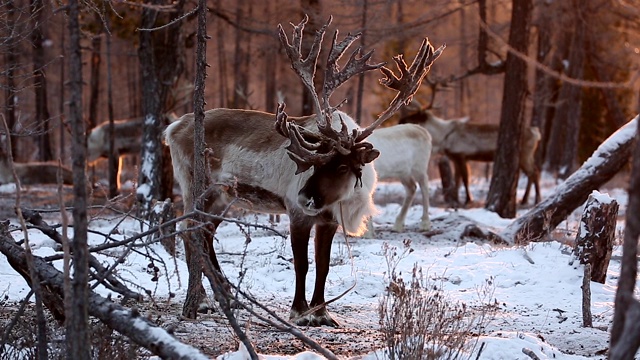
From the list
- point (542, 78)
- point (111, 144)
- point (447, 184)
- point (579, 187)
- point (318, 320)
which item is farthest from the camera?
point (542, 78)

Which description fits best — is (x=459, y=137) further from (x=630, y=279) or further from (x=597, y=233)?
(x=630, y=279)

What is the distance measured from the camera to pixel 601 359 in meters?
5.17

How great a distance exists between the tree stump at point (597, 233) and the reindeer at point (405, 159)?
14.6 feet

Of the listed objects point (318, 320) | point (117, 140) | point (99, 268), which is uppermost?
point (99, 268)

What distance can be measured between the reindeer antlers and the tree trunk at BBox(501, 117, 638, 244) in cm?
379

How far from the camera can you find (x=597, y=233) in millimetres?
7402

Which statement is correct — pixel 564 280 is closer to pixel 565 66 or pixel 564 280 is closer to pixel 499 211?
pixel 499 211

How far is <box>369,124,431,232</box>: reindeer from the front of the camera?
12062mm

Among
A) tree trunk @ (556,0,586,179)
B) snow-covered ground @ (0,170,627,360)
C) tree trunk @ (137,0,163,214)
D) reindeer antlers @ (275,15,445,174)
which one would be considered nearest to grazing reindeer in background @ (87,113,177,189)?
tree trunk @ (137,0,163,214)

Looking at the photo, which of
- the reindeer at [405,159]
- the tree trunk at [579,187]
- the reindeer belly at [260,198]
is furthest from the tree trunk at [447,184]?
the reindeer belly at [260,198]

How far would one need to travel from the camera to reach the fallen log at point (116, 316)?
360 centimetres

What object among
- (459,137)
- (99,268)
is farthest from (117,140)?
(99,268)

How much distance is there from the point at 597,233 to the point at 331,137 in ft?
10.3

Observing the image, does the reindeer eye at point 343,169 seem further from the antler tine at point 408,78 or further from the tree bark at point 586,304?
the tree bark at point 586,304
